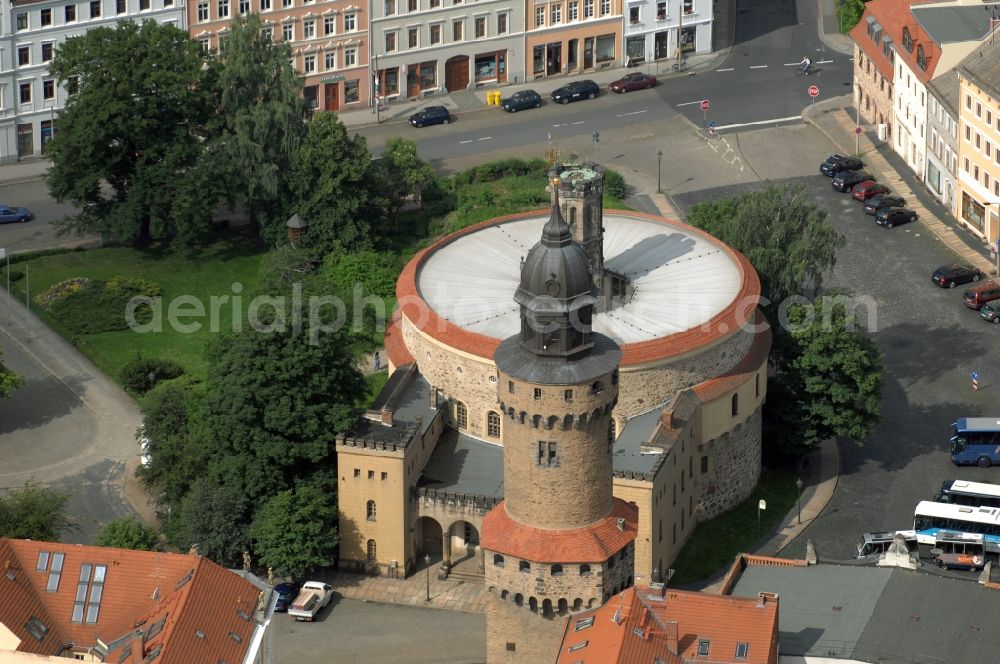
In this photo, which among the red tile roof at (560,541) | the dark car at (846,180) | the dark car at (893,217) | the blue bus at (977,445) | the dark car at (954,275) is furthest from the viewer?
the dark car at (846,180)

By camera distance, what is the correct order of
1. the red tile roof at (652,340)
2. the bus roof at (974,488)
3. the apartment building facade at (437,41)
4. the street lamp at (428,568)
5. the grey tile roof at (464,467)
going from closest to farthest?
the street lamp at (428,568)
the grey tile roof at (464,467)
the red tile roof at (652,340)
the bus roof at (974,488)
the apartment building facade at (437,41)

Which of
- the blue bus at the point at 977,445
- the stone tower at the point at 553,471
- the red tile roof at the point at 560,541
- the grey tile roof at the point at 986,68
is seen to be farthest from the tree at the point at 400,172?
the red tile roof at the point at 560,541

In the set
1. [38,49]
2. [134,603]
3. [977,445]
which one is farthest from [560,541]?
[38,49]

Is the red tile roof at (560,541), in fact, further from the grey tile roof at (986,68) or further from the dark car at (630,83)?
the dark car at (630,83)

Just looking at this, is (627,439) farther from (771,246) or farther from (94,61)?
(94,61)

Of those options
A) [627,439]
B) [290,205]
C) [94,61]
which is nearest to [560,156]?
[290,205]

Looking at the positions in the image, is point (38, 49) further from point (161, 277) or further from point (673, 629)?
point (673, 629)
